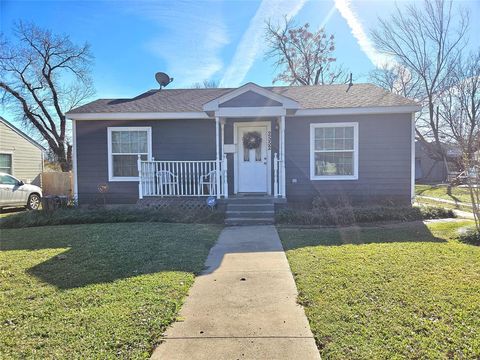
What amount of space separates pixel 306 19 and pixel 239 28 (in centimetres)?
1816

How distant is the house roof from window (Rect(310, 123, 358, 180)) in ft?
2.33

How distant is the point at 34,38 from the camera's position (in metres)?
23.5

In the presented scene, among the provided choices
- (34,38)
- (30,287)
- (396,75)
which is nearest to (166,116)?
(30,287)

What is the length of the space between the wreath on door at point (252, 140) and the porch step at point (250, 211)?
6.90 ft

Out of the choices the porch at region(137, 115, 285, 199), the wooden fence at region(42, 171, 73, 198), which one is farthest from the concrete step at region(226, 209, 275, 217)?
the wooden fence at region(42, 171, 73, 198)

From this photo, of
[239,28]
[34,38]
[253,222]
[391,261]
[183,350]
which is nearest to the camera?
[183,350]

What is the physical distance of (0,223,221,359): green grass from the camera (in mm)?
2676

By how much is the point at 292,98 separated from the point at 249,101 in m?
2.16

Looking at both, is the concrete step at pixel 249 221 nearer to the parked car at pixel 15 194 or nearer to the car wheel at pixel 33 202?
the parked car at pixel 15 194

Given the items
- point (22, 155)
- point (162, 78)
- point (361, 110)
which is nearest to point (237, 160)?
point (361, 110)

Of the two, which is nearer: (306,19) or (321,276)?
(321,276)

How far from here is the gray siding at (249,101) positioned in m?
9.13

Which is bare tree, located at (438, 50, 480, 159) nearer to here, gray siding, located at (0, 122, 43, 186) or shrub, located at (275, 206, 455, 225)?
shrub, located at (275, 206, 455, 225)

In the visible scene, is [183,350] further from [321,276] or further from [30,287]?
[30,287]
